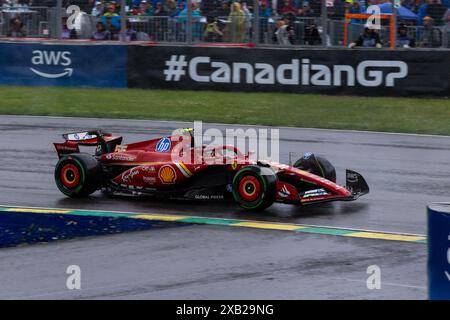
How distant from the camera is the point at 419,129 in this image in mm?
17625

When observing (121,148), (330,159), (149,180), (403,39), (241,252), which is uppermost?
(403,39)

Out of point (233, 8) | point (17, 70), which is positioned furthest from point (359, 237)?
point (17, 70)

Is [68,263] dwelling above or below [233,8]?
below

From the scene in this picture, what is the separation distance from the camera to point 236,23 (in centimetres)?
2214

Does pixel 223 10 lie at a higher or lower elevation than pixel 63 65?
higher

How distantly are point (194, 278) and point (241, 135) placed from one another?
30.1 feet

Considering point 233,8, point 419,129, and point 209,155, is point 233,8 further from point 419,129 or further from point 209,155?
point 209,155

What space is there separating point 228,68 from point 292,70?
1.51 metres

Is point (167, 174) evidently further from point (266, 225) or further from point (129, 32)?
point (129, 32)

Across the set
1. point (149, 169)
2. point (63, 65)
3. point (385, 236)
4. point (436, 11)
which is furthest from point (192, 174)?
point (63, 65)

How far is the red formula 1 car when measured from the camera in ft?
34.4

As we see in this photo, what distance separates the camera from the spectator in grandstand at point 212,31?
2227 cm

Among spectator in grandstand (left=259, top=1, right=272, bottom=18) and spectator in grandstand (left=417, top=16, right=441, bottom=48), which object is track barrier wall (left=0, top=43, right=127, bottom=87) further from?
spectator in grandstand (left=417, top=16, right=441, bottom=48)
